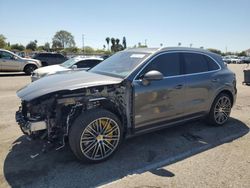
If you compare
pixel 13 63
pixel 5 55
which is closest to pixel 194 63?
pixel 13 63

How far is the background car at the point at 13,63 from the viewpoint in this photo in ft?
49.7

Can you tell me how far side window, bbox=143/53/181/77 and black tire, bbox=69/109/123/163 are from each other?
1.09m

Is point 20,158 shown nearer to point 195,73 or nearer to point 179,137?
point 179,137

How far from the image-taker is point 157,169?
11.2 feet

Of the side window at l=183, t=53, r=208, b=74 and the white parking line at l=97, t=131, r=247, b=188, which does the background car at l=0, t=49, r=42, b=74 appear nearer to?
the side window at l=183, t=53, r=208, b=74

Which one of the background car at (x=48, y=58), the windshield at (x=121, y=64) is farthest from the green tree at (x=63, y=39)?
the windshield at (x=121, y=64)

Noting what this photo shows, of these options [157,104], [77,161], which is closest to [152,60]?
[157,104]

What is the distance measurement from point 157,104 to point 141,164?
41.2 inches

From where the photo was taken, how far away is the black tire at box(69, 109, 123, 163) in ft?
10.9

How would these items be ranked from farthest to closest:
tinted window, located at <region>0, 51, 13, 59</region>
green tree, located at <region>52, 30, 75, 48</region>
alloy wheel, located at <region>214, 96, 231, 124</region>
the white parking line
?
1. green tree, located at <region>52, 30, 75, 48</region>
2. tinted window, located at <region>0, 51, 13, 59</region>
3. alloy wheel, located at <region>214, 96, 231, 124</region>
4. the white parking line

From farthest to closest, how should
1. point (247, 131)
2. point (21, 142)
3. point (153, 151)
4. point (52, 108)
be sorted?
point (247, 131) → point (21, 142) → point (153, 151) → point (52, 108)

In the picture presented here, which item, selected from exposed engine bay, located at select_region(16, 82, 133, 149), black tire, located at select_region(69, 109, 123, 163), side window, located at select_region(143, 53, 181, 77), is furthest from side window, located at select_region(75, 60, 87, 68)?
black tire, located at select_region(69, 109, 123, 163)

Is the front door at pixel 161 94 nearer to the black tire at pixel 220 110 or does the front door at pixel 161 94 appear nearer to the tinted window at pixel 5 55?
the black tire at pixel 220 110

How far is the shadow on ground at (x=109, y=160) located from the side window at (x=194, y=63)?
1296 mm
